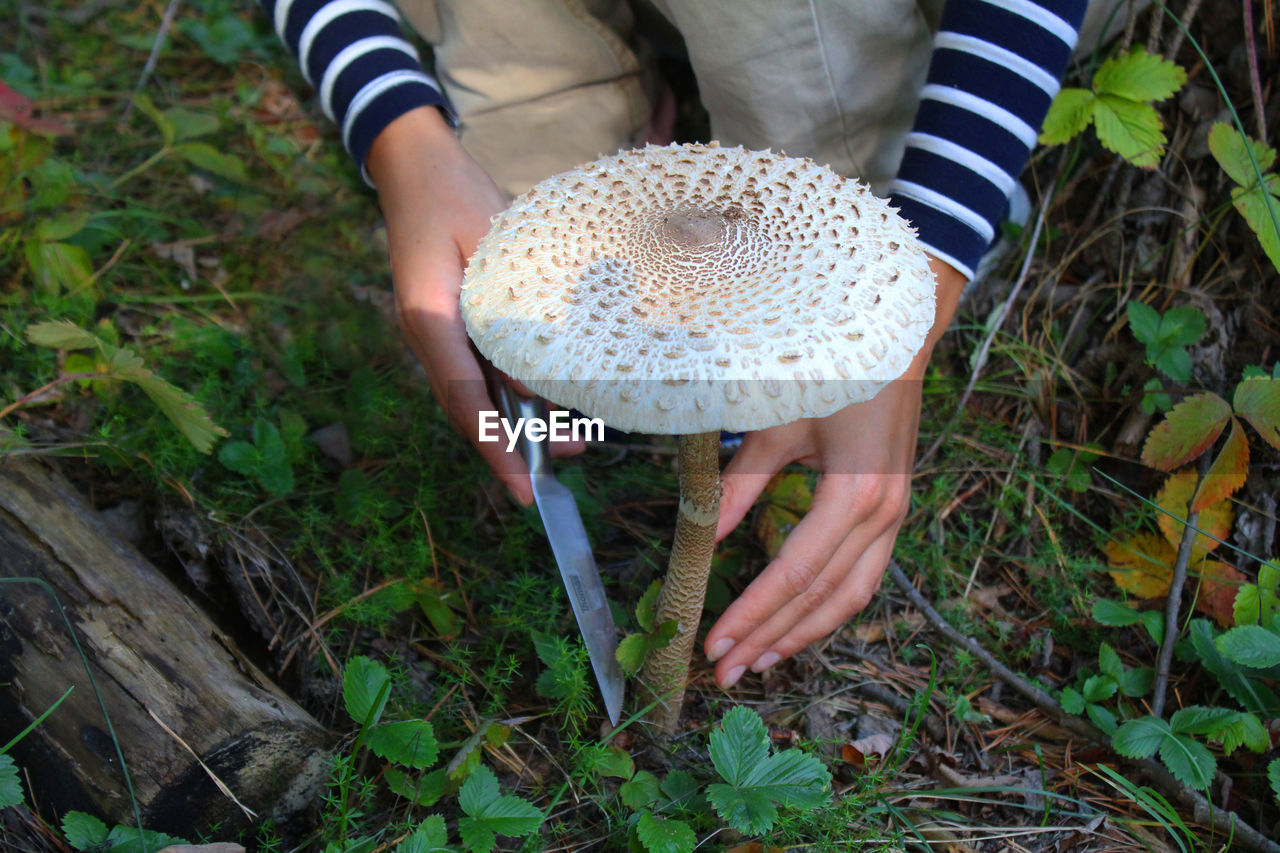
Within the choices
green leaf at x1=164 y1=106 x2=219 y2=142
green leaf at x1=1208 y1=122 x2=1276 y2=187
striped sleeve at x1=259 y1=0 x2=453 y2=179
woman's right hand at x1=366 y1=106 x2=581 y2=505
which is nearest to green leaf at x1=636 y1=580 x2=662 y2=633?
woman's right hand at x1=366 y1=106 x2=581 y2=505

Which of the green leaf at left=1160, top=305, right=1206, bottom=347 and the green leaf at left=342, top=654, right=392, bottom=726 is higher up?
the green leaf at left=1160, top=305, right=1206, bottom=347

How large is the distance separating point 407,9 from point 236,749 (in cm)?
248

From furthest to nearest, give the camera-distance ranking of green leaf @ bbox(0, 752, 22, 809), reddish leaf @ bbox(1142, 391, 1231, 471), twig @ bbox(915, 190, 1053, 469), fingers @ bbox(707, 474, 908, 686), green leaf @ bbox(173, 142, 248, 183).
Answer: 1. green leaf @ bbox(173, 142, 248, 183)
2. twig @ bbox(915, 190, 1053, 469)
3. reddish leaf @ bbox(1142, 391, 1231, 471)
4. fingers @ bbox(707, 474, 908, 686)
5. green leaf @ bbox(0, 752, 22, 809)

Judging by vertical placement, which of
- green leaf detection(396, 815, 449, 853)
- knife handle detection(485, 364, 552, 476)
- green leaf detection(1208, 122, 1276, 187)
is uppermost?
green leaf detection(1208, 122, 1276, 187)

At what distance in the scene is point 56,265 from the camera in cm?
298

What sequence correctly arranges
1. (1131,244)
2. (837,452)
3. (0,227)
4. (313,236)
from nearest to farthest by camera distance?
1. (837,452)
2. (1131,244)
3. (0,227)
4. (313,236)

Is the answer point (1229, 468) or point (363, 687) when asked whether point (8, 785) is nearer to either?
point (363, 687)

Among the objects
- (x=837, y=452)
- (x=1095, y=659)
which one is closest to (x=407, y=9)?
(x=837, y=452)

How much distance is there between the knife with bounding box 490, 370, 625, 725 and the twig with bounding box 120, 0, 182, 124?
3.02 meters

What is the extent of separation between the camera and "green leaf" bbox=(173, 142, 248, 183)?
338cm

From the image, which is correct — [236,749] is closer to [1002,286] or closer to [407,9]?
[407,9]

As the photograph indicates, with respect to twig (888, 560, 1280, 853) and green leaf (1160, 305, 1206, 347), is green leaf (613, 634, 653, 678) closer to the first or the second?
twig (888, 560, 1280, 853)

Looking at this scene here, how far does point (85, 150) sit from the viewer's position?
369 centimetres

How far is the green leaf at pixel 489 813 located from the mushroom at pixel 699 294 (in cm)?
78
